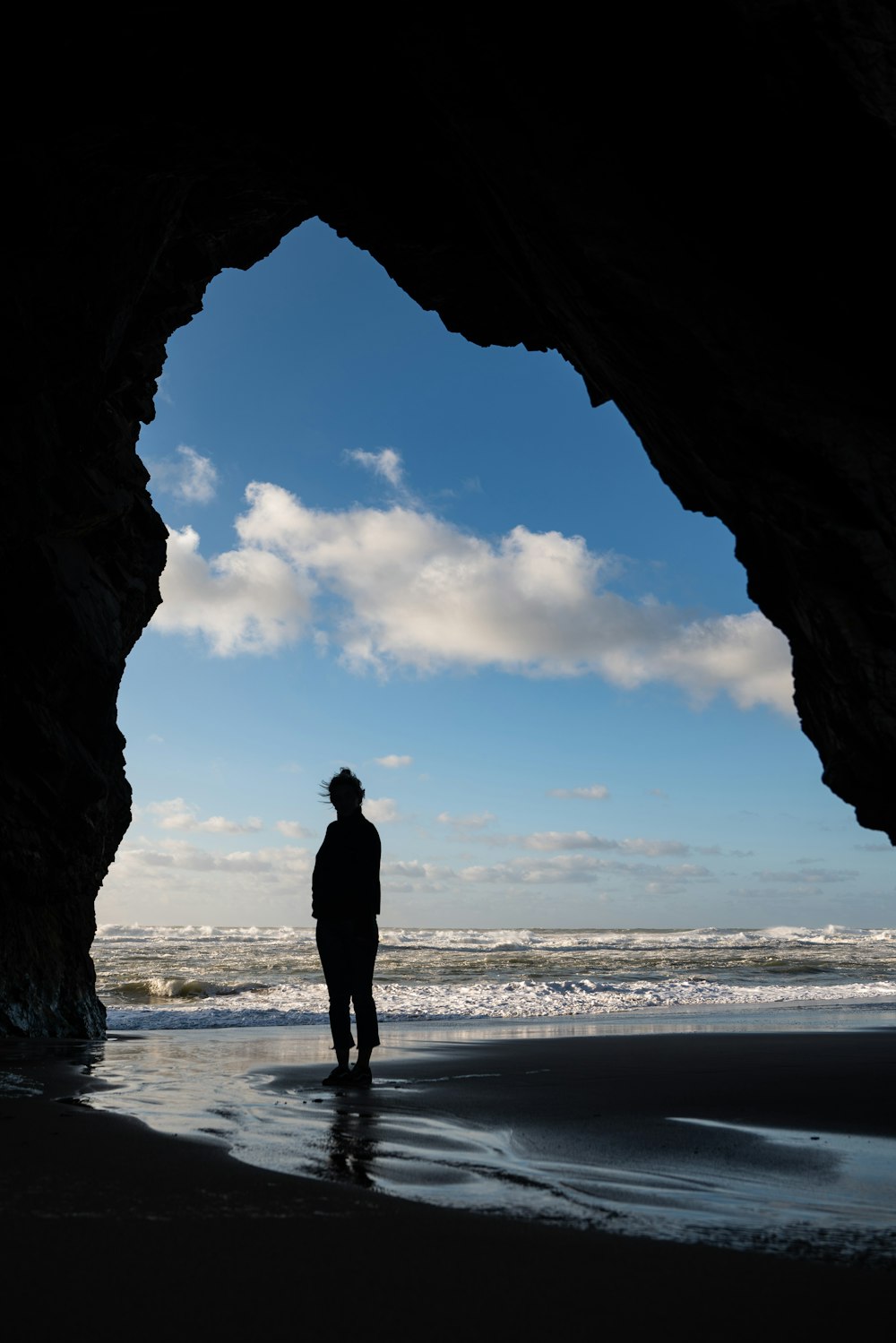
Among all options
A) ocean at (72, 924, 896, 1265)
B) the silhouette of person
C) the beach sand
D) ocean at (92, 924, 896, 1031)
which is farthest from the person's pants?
ocean at (92, 924, 896, 1031)

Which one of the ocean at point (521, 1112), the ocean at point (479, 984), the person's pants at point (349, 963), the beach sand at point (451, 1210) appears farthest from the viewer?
the ocean at point (479, 984)

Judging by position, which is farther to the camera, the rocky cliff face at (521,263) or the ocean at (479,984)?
the ocean at (479,984)

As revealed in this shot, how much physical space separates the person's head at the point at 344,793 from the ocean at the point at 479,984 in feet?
22.4

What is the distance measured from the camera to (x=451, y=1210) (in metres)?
2.83

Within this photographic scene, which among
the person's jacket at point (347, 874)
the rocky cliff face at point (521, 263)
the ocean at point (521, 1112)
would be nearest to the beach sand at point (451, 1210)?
the ocean at point (521, 1112)

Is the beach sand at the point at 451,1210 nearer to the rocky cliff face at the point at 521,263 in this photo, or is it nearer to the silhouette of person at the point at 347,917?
the silhouette of person at the point at 347,917

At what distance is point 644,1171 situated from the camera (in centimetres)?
363

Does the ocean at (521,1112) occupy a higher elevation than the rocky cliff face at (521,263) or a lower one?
lower

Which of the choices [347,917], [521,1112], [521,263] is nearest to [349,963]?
[347,917]

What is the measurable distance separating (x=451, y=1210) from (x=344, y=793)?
164 inches

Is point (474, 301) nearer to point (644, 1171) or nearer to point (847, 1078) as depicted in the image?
point (847, 1078)

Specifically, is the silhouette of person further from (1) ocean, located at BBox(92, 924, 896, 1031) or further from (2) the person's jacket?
(1) ocean, located at BBox(92, 924, 896, 1031)

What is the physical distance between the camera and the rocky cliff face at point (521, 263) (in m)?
5.39

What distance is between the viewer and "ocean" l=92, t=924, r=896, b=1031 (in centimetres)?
1442
